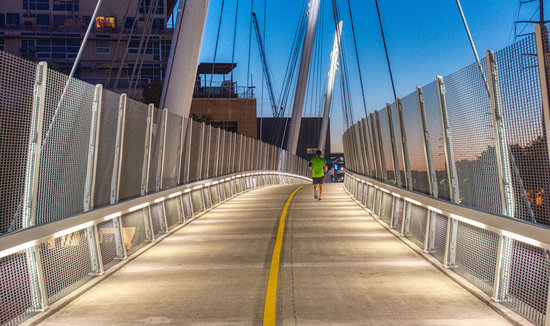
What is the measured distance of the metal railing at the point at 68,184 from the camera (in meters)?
6.52

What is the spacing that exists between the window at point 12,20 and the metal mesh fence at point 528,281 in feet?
250

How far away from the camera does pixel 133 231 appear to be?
36.8ft

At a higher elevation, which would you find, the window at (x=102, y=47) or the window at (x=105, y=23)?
the window at (x=105, y=23)

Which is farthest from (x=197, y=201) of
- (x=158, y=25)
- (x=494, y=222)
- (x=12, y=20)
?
(x=12, y=20)

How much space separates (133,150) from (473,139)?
6.40 meters

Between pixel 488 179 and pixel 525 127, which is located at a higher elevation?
pixel 525 127

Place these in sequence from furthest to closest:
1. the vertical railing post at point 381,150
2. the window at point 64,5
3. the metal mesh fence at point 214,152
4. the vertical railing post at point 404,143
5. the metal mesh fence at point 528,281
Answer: the window at point 64,5 < the metal mesh fence at point 214,152 < the vertical railing post at point 381,150 < the vertical railing post at point 404,143 < the metal mesh fence at point 528,281

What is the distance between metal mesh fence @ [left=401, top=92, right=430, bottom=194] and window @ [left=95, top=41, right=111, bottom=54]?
6748 cm

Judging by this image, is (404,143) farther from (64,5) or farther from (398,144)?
(64,5)

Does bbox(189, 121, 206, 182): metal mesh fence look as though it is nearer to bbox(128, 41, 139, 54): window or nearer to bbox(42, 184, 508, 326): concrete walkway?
bbox(42, 184, 508, 326): concrete walkway

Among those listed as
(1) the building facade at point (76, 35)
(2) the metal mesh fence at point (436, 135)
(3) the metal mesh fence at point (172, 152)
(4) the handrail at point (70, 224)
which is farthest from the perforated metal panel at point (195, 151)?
(1) the building facade at point (76, 35)

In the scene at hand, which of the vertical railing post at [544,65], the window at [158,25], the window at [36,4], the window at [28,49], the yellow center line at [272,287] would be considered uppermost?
the window at [36,4]

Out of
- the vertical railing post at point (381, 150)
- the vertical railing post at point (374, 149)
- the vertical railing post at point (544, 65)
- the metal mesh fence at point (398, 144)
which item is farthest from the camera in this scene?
the vertical railing post at point (374, 149)

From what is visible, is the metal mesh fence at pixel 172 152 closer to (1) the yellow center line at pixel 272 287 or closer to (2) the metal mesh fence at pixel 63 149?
(1) the yellow center line at pixel 272 287
